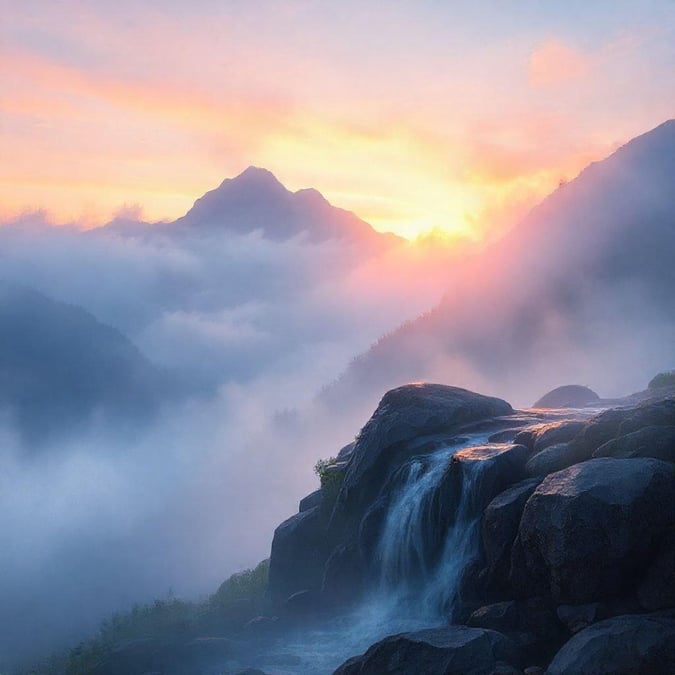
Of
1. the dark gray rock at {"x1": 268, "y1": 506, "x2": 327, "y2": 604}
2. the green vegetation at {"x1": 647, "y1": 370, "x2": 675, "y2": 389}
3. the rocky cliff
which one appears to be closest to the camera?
the rocky cliff

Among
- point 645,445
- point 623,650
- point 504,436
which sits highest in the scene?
point 504,436

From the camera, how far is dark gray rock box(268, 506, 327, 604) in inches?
1837

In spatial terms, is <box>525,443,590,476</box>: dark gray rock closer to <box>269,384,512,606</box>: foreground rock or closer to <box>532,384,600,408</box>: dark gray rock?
<box>269,384,512,606</box>: foreground rock

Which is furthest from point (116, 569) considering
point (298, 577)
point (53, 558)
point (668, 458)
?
point (668, 458)

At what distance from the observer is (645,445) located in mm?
27625

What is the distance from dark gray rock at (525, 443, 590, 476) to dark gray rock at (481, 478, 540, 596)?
3.49 ft

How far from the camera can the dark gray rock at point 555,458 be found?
30.2 meters

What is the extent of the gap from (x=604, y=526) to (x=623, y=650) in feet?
14.5

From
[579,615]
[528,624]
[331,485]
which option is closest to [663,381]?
[331,485]

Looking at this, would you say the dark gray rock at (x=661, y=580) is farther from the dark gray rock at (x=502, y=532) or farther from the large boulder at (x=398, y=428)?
the large boulder at (x=398, y=428)

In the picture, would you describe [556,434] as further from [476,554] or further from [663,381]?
[663,381]

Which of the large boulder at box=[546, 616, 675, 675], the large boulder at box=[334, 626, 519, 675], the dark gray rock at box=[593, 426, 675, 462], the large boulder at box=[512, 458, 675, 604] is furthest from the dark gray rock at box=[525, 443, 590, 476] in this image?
the large boulder at box=[546, 616, 675, 675]

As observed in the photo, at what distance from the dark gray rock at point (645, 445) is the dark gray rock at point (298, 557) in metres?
22.7

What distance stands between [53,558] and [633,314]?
15374 centimetres
